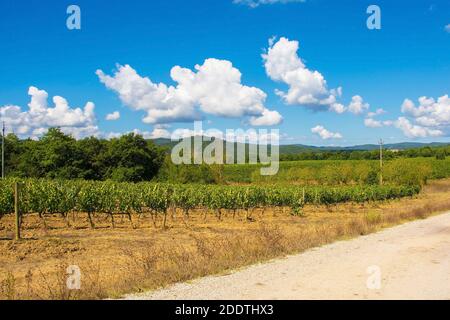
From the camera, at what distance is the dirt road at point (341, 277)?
22.5ft

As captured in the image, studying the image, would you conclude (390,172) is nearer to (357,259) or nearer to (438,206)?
(438,206)

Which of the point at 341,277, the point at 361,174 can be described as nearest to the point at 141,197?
the point at 341,277

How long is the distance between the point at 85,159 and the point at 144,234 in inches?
1490

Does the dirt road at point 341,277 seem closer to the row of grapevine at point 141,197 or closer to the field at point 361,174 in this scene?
the row of grapevine at point 141,197

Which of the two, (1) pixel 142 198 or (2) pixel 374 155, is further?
(2) pixel 374 155

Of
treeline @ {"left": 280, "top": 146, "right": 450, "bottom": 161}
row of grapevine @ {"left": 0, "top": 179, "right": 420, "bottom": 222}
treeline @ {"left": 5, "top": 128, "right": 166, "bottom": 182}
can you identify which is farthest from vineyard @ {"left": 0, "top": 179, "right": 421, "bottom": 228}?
treeline @ {"left": 280, "top": 146, "right": 450, "bottom": 161}

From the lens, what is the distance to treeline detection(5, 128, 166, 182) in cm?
5194

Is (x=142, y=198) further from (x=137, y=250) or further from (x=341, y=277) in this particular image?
(x=341, y=277)

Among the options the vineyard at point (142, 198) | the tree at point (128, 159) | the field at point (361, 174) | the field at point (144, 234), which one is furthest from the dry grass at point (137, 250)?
the tree at point (128, 159)

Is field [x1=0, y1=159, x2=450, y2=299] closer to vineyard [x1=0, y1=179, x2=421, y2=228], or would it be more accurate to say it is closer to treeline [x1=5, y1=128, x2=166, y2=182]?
vineyard [x1=0, y1=179, x2=421, y2=228]

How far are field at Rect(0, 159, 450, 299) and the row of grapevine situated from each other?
56 mm

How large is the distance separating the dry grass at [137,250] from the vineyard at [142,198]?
100cm

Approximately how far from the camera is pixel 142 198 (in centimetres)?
2431
